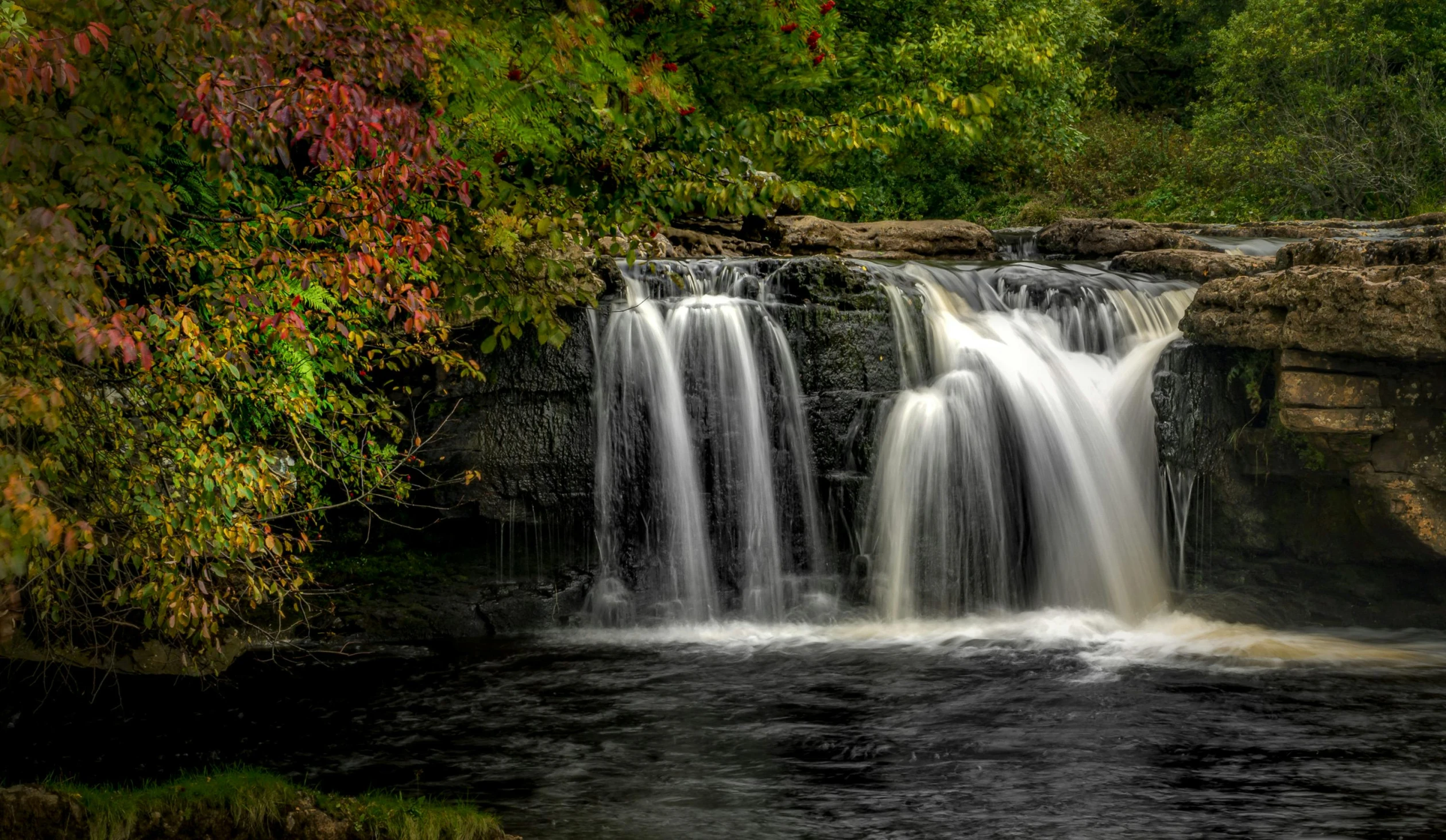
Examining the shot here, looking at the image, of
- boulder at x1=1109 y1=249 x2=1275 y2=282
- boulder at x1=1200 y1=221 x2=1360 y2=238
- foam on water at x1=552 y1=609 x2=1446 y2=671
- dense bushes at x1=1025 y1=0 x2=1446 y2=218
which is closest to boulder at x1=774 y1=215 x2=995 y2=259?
boulder at x1=1109 y1=249 x2=1275 y2=282

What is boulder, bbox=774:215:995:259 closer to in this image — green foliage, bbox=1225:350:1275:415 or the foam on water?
green foliage, bbox=1225:350:1275:415

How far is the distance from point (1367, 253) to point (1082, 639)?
14.0 feet

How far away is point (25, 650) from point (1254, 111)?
2398 cm

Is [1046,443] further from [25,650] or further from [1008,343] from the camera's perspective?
[25,650]

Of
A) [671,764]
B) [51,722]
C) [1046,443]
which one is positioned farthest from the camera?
[1046,443]

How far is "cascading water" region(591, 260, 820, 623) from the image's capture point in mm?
11156

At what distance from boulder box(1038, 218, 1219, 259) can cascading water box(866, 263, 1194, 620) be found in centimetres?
489

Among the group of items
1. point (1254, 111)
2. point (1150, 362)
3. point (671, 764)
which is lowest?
point (671, 764)

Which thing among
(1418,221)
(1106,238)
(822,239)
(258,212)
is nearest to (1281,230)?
(1418,221)

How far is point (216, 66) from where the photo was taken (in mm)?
4602

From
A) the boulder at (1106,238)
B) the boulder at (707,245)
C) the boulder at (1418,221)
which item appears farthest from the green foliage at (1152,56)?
the boulder at (707,245)

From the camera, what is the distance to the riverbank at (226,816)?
5.71 metres

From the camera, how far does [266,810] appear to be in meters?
5.90

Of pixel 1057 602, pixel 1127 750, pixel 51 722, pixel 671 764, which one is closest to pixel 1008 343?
pixel 1057 602
